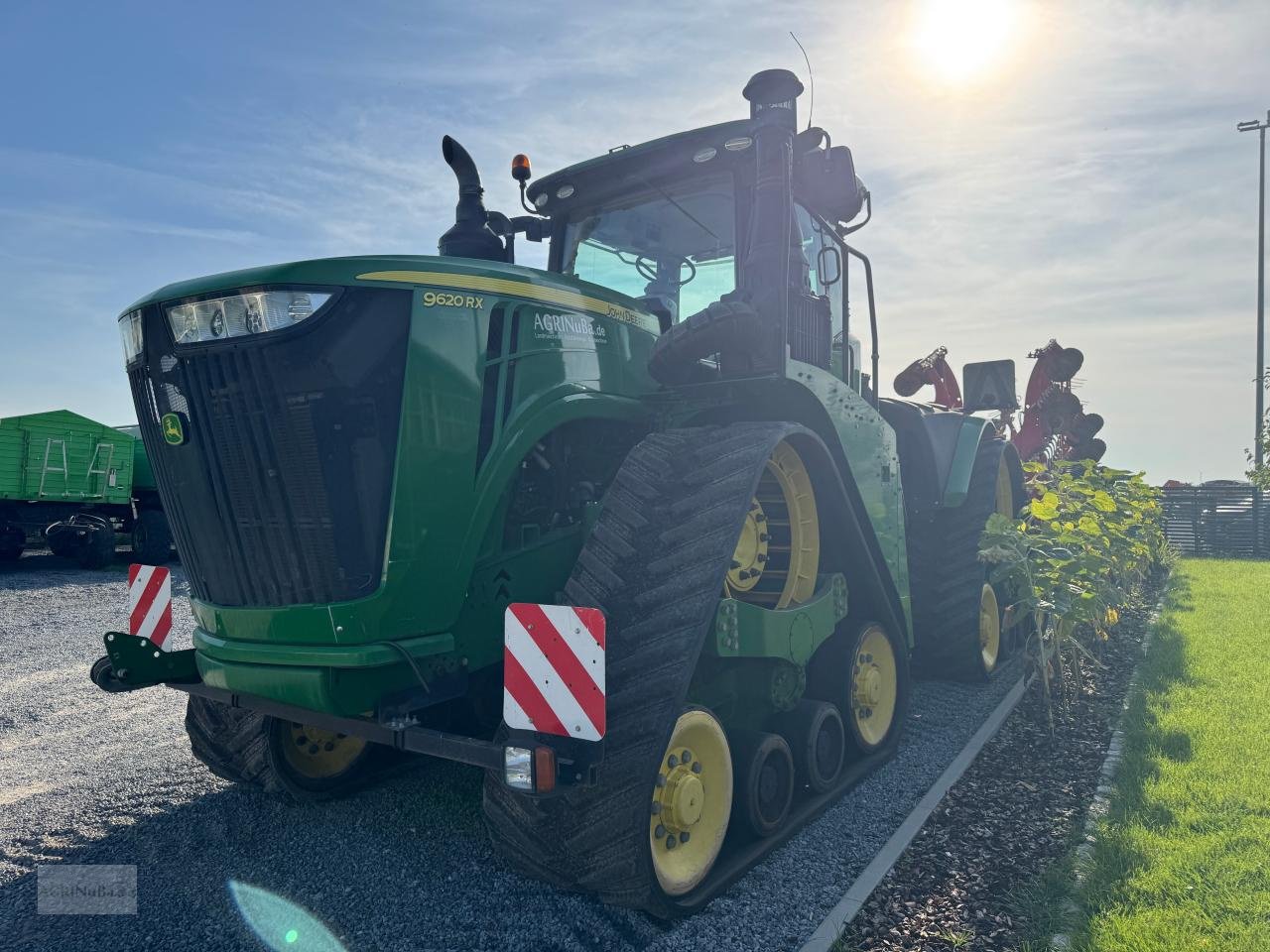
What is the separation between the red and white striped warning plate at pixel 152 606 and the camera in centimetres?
387

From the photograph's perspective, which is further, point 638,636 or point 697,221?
point 697,221

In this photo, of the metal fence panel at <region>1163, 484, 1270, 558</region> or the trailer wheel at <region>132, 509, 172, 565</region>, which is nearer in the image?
the trailer wheel at <region>132, 509, 172, 565</region>

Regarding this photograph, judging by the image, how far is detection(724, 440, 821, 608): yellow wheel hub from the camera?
404 centimetres

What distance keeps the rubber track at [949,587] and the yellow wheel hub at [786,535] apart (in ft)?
8.03

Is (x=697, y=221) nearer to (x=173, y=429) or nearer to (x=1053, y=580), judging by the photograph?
(x=173, y=429)

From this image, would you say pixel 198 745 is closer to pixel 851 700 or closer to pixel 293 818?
pixel 293 818

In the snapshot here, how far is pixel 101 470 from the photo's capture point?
14.5 metres

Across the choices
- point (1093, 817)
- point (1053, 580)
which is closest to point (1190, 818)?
point (1093, 817)

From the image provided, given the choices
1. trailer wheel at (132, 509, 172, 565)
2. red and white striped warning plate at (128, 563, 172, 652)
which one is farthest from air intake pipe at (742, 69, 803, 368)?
trailer wheel at (132, 509, 172, 565)

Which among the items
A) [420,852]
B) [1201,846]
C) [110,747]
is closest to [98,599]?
[110,747]

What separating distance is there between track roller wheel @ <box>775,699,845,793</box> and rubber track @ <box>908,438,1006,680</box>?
2374mm

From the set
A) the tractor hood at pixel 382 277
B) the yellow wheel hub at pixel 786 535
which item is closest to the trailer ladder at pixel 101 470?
the tractor hood at pixel 382 277

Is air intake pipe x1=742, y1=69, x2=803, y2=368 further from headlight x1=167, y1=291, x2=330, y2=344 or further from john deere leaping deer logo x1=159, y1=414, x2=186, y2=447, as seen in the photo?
john deere leaping deer logo x1=159, y1=414, x2=186, y2=447

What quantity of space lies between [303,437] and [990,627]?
580 cm
